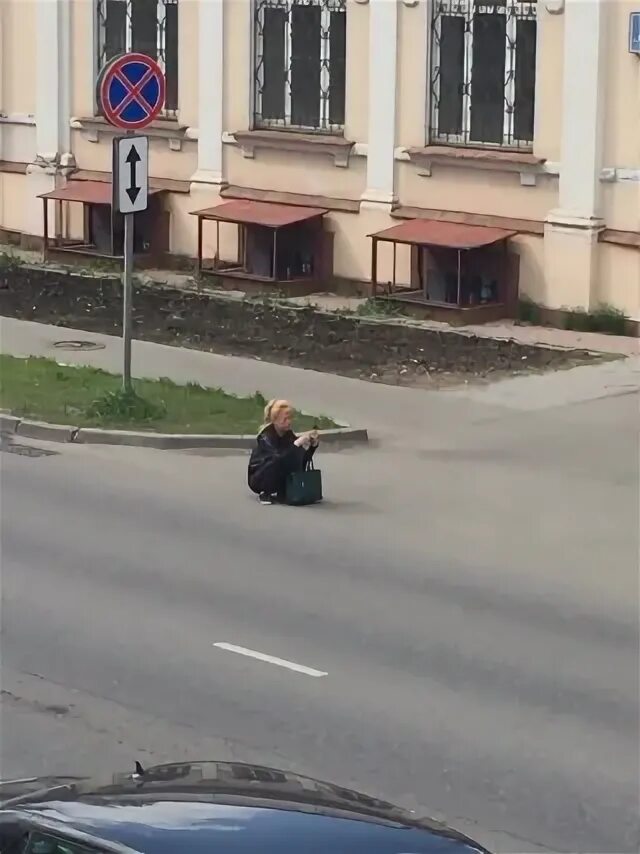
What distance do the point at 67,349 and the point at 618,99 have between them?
6851mm

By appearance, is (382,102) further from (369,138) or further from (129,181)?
(129,181)

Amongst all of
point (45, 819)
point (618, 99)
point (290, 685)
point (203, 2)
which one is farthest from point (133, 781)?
point (203, 2)

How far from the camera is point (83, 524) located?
12.3 m

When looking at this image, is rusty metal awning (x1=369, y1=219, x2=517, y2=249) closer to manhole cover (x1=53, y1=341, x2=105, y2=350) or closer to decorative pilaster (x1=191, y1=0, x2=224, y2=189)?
decorative pilaster (x1=191, y1=0, x2=224, y2=189)

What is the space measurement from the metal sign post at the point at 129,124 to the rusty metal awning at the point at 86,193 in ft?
32.2

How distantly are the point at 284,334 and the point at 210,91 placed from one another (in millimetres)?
5843

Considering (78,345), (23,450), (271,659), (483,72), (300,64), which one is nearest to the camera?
(271,659)

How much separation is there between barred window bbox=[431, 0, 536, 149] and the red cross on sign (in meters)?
6.96

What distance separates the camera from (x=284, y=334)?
67.3 ft

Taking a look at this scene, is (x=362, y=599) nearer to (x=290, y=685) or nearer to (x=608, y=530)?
(x=290, y=685)

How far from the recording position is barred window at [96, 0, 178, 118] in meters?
25.7

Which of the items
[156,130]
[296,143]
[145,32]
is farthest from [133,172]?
[145,32]

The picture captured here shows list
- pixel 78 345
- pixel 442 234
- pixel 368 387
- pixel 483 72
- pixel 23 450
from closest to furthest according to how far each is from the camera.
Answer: pixel 23 450
pixel 368 387
pixel 78 345
pixel 442 234
pixel 483 72

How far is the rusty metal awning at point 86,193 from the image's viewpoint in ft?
84.5
